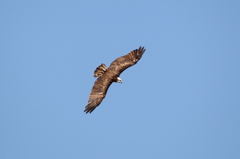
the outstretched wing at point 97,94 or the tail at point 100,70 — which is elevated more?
the tail at point 100,70

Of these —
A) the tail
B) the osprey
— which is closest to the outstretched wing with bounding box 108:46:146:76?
the osprey

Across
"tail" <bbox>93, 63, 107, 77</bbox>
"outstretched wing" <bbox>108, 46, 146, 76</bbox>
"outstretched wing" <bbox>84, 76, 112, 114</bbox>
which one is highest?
"outstretched wing" <bbox>108, 46, 146, 76</bbox>

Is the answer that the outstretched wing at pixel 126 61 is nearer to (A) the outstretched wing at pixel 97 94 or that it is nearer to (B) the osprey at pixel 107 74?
(B) the osprey at pixel 107 74

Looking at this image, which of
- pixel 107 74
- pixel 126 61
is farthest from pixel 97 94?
pixel 126 61

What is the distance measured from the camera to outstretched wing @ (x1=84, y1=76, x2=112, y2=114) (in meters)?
27.3

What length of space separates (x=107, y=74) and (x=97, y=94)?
5.13 feet

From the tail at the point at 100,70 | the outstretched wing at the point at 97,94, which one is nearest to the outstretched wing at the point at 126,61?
the tail at the point at 100,70

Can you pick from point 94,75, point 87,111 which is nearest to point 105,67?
point 94,75

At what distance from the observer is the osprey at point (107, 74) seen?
27469 mm

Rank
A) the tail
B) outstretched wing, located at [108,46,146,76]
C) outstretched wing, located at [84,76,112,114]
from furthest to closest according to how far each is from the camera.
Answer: outstretched wing, located at [108,46,146,76] < the tail < outstretched wing, located at [84,76,112,114]

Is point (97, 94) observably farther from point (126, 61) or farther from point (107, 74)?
point (126, 61)

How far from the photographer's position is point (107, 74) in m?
28.4

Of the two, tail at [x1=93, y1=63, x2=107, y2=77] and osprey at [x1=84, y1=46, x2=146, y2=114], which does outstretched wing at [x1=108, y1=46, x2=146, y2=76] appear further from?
tail at [x1=93, y1=63, x2=107, y2=77]

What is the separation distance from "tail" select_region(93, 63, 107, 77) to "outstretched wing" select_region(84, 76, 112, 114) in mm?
398
